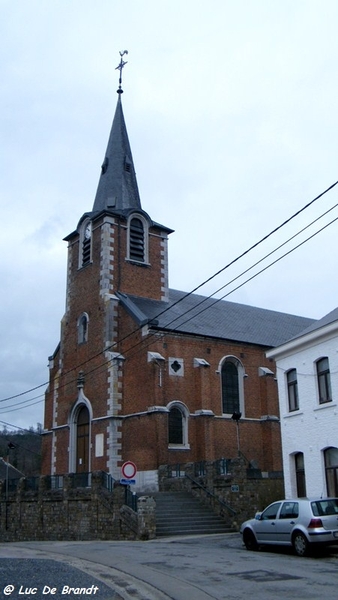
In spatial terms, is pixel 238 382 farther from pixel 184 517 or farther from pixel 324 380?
pixel 324 380

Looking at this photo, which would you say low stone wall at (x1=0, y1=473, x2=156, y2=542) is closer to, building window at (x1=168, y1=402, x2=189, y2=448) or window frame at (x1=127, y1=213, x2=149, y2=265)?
building window at (x1=168, y1=402, x2=189, y2=448)

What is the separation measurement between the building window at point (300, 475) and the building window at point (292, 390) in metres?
1.65

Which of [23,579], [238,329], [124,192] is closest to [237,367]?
[238,329]

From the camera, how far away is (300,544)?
50.2ft

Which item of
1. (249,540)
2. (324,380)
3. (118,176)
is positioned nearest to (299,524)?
(249,540)

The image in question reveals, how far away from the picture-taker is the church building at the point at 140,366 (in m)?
32.1

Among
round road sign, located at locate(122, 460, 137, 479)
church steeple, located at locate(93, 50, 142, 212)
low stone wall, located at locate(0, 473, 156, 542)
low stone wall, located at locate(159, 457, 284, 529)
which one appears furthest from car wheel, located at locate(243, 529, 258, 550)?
church steeple, located at locate(93, 50, 142, 212)

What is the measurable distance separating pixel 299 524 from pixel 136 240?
24404mm

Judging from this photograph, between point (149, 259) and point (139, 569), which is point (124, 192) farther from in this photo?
point (139, 569)

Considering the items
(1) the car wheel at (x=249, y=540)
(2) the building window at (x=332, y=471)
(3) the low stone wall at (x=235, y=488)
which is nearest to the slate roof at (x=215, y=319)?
(3) the low stone wall at (x=235, y=488)

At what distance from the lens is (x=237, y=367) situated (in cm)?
3641

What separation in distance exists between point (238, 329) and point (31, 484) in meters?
15.2

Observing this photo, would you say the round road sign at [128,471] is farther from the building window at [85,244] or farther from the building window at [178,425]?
the building window at [85,244]

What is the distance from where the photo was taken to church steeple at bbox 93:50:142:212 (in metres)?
38.8
